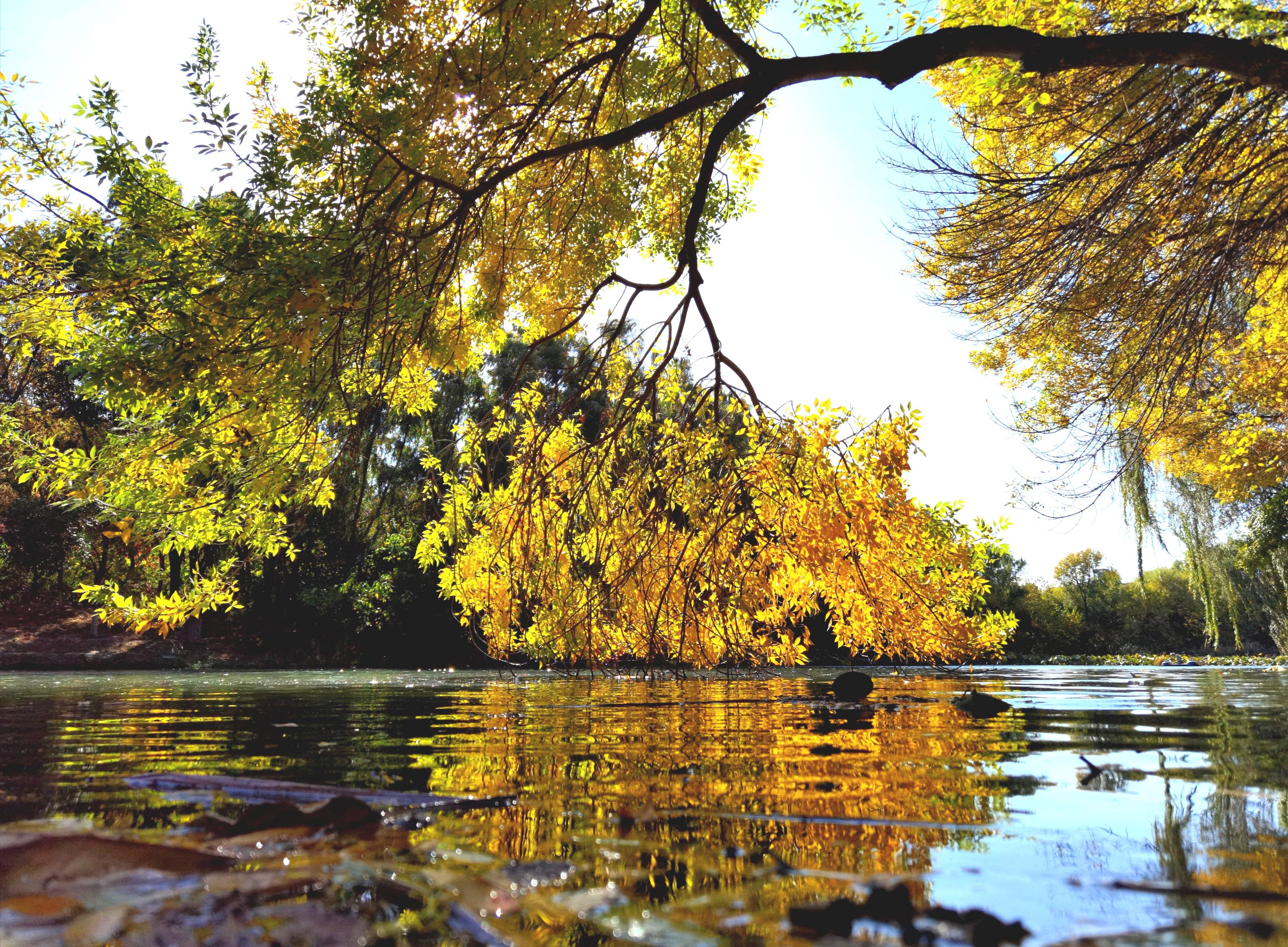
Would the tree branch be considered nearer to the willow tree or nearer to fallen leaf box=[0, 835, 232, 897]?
the willow tree

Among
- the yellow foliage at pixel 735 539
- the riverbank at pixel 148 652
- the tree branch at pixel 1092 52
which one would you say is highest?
the tree branch at pixel 1092 52

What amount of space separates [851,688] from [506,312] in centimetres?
625

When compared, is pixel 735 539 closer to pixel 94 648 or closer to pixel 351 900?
pixel 351 900

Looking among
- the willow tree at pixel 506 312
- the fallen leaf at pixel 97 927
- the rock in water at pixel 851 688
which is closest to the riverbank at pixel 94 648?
the willow tree at pixel 506 312

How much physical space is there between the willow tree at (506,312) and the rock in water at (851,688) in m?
0.43

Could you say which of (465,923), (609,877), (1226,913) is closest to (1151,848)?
(1226,913)

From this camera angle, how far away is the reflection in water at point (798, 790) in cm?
151

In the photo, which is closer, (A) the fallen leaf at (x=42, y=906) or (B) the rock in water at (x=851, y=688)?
(A) the fallen leaf at (x=42, y=906)

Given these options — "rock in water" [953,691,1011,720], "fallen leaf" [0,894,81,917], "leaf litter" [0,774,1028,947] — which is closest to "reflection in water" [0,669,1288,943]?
"leaf litter" [0,774,1028,947]

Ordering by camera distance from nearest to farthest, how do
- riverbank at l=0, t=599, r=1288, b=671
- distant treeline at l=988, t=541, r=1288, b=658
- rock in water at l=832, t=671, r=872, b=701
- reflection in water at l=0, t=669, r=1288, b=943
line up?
reflection in water at l=0, t=669, r=1288, b=943
rock in water at l=832, t=671, r=872, b=701
riverbank at l=0, t=599, r=1288, b=671
distant treeline at l=988, t=541, r=1288, b=658

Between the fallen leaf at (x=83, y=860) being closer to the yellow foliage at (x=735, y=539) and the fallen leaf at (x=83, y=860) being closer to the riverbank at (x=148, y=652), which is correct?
the yellow foliage at (x=735, y=539)

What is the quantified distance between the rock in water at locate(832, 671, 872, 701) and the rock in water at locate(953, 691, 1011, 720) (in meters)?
1.06

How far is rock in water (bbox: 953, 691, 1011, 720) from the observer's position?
5836mm

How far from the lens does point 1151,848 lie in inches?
70.6
